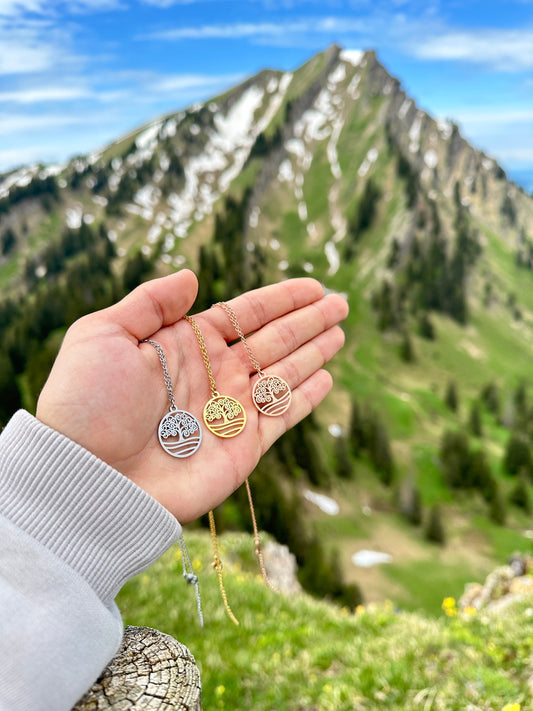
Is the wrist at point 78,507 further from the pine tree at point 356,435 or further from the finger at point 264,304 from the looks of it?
the pine tree at point 356,435

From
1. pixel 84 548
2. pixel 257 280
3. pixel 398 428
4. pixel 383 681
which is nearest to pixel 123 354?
pixel 84 548

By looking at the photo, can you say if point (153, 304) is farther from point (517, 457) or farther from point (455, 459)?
point (517, 457)

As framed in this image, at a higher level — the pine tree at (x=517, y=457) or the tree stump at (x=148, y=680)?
the tree stump at (x=148, y=680)

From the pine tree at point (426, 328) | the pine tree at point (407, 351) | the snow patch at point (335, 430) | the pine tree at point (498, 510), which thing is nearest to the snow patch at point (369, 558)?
the pine tree at point (498, 510)

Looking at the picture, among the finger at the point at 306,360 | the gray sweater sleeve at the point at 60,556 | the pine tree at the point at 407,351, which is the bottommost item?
the pine tree at the point at 407,351

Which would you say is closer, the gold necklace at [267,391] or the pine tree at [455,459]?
the gold necklace at [267,391]

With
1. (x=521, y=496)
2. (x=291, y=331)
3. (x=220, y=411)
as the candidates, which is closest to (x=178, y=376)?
(x=220, y=411)
